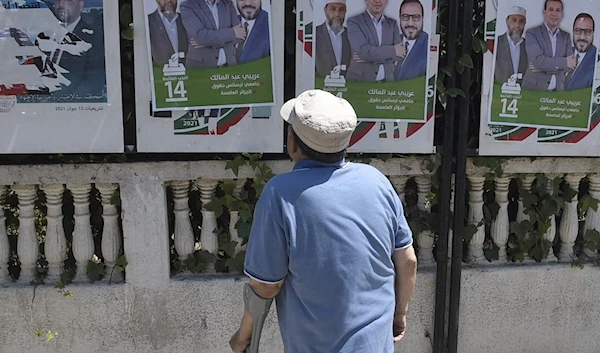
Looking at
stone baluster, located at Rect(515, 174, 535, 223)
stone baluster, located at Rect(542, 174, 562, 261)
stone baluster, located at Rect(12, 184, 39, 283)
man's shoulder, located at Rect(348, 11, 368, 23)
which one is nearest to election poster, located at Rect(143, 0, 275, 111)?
man's shoulder, located at Rect(348, 11, 368, 23)

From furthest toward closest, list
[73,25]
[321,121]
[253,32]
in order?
1. [253,32]
2. [73,25]
3. [321,121]

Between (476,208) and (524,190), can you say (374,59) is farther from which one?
(524,190)

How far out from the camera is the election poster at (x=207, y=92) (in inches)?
125

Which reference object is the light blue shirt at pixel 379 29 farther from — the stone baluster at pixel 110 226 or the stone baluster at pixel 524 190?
the stone baluster at pixel 110 226

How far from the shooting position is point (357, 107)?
11.0 ft

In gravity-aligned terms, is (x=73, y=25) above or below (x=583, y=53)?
above

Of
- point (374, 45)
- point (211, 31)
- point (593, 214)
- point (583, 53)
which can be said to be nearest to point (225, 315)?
point (211, 31)

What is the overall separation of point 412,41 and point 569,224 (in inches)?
60.6

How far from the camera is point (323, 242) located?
2.05m

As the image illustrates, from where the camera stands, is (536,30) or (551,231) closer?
(536,30)

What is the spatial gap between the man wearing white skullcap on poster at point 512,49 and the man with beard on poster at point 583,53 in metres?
0.31

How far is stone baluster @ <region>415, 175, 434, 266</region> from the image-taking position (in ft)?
11.9

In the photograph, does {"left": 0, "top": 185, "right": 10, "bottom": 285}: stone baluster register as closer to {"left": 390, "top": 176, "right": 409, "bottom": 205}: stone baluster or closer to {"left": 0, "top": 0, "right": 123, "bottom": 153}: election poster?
{"left": 0, "top": 0, "right": 123, "bottom": 153}: election poster

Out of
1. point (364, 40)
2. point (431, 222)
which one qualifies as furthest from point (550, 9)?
point (431, 222)
